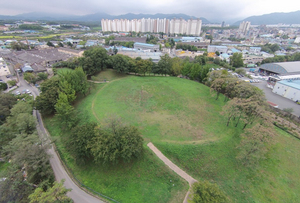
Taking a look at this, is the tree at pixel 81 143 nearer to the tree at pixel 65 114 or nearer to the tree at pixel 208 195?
the tree at pixel 65 114

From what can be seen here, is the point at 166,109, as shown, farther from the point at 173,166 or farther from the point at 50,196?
the point at 50,196

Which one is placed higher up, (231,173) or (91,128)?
(91,128)

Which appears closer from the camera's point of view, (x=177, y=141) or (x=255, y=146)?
(x=255, y=146)

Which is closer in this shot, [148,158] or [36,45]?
[148,158]

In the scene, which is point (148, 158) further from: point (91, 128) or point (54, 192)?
point (54, 192)

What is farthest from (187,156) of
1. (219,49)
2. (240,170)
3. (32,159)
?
(219,49)

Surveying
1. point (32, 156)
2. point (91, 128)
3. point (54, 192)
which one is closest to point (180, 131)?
point (91, 128)
